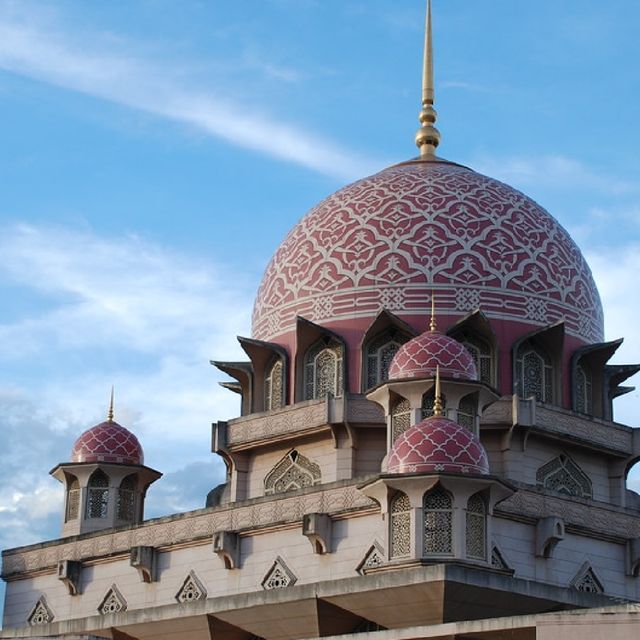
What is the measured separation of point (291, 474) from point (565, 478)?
4.63 m

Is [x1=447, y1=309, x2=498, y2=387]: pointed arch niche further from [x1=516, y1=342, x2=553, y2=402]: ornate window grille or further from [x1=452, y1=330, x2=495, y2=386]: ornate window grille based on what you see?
[x1=516, y1=342, x2=553, y2=402]: ornate window grille

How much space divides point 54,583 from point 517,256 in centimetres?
999

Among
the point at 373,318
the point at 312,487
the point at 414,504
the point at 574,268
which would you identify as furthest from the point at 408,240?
the point at 414,504

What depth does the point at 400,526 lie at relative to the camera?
20.0m

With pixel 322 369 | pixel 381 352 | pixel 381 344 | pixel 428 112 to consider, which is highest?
pixel 428 112

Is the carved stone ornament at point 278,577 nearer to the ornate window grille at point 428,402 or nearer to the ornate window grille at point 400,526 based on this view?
the ornate window grille at point 400,526

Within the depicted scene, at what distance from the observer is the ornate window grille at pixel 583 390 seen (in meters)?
26.3

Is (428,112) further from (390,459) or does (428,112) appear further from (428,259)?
(390,459)

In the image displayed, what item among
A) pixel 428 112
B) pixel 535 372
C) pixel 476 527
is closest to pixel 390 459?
pixel 476 527

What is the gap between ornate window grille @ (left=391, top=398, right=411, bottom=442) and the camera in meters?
22.2

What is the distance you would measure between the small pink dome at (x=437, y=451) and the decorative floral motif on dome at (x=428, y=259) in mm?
5620

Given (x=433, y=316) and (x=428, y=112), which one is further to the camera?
(x=428, y=112)

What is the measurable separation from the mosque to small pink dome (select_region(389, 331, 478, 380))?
1.4 inches

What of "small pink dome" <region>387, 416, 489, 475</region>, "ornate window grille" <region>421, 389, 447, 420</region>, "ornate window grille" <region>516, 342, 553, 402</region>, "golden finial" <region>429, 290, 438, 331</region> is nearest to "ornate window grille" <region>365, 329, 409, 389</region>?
"golden finial" <region>429, 290, 438, 331</region>
